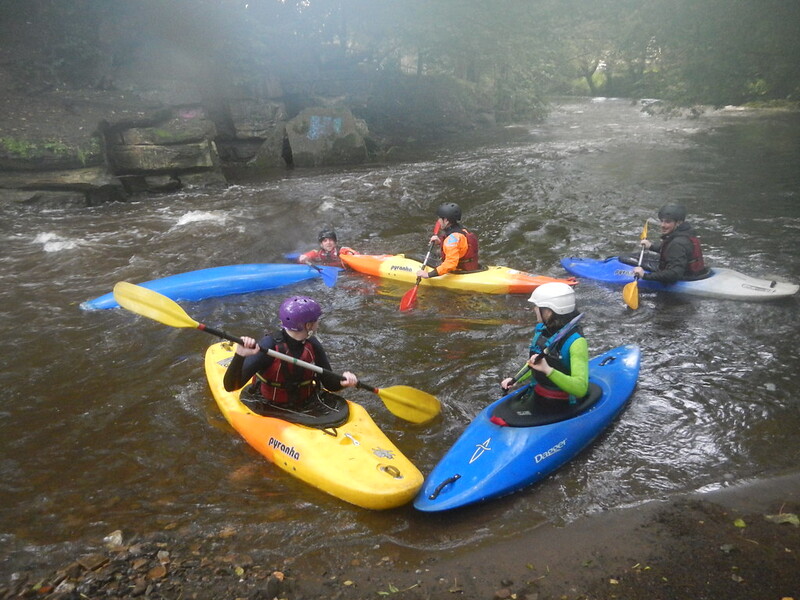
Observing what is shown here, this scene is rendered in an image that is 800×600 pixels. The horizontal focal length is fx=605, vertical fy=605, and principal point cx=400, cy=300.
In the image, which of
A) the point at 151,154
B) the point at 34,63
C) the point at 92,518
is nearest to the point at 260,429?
the point at 92,518

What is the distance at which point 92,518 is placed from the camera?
3.36 metres

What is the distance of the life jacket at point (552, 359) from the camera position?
3570mm

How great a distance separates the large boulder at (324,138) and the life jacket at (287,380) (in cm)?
1152

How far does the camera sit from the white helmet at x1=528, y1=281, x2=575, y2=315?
11.6 feet

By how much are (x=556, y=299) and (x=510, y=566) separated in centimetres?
148

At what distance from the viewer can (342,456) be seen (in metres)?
3.52

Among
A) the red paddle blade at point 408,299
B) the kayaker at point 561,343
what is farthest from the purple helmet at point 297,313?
the red paddle blade at point 408,299

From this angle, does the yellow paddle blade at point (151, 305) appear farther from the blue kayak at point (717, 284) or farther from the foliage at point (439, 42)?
the foliage at point (439, 42)

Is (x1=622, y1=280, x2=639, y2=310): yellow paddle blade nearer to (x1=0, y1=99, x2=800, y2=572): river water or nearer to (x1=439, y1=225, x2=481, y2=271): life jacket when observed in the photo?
(x1=0, y1=99, x2=800, y2=572): river water

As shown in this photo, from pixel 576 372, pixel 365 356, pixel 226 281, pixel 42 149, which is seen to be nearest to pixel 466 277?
pixel 365 356

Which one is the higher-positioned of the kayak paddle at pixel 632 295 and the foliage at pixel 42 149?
the foliage at pixel 42 149

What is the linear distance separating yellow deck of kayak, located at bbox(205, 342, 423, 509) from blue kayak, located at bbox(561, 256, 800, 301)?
4.08 metres

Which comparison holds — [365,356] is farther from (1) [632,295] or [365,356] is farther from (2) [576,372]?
(1) [632,295]

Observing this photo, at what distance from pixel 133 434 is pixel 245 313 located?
2490mm
